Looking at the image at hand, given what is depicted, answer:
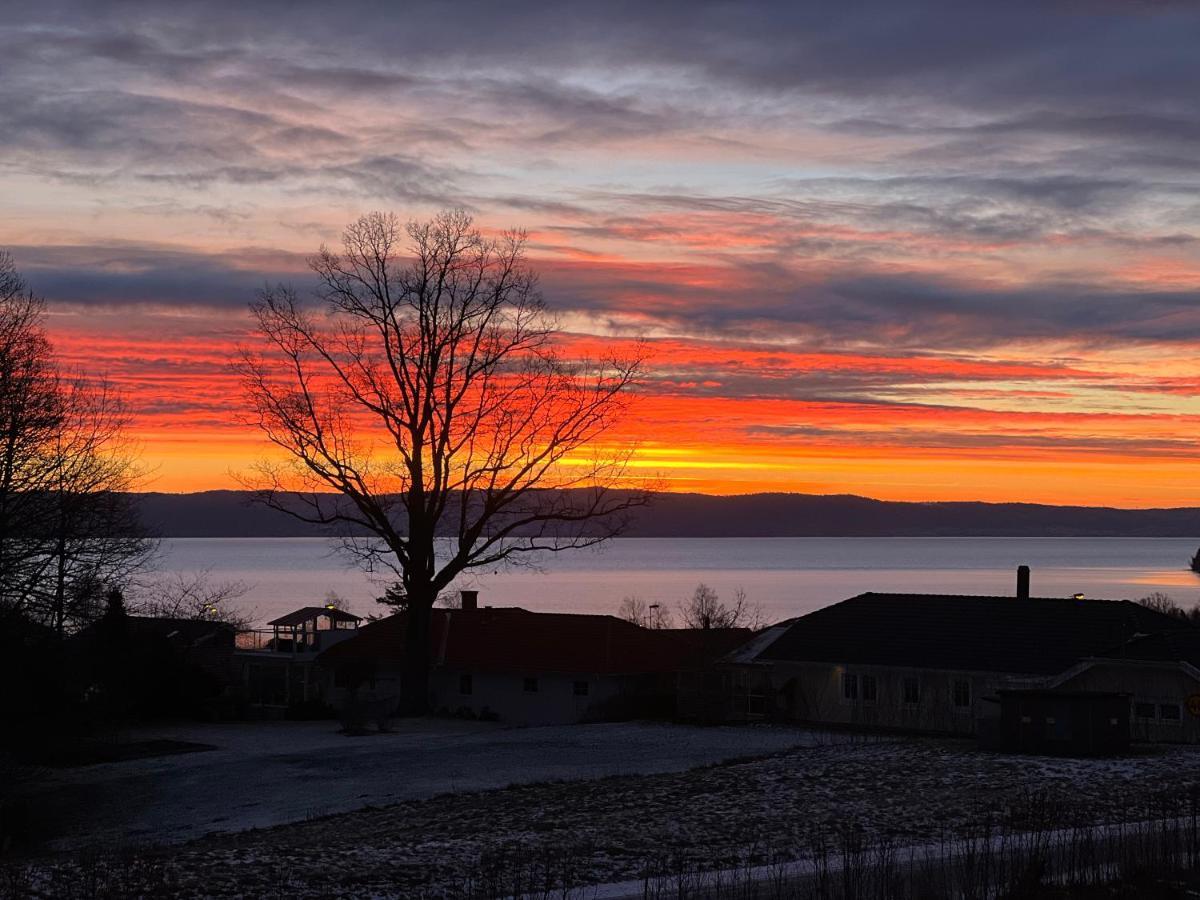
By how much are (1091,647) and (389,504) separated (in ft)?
83.5

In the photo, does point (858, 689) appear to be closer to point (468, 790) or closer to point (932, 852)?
point (468, 790)

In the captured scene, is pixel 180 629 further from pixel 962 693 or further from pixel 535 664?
pixel 962 693

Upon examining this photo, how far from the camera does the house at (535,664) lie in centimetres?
5662

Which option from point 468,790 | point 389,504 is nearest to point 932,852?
point 468,790

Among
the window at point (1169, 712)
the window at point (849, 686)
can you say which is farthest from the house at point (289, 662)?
the window at point (1169, 712)

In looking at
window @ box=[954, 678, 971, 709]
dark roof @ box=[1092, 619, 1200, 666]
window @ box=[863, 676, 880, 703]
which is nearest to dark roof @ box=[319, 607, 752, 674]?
window @ box=[863, 676, 880, 703]

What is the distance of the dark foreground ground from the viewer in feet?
68.3

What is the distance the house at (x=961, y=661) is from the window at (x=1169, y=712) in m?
0.04

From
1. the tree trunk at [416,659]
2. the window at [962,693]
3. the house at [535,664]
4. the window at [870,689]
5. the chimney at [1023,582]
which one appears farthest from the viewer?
the chimney at [1023,582]

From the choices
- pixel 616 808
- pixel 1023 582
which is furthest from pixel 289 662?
pixel 616 808

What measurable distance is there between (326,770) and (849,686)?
19783 mm

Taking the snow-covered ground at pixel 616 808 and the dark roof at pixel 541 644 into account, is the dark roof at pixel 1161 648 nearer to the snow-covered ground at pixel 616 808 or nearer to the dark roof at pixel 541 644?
the snow-covered ground at pixel 616 808

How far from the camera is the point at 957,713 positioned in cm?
4834

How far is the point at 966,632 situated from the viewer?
167ft
